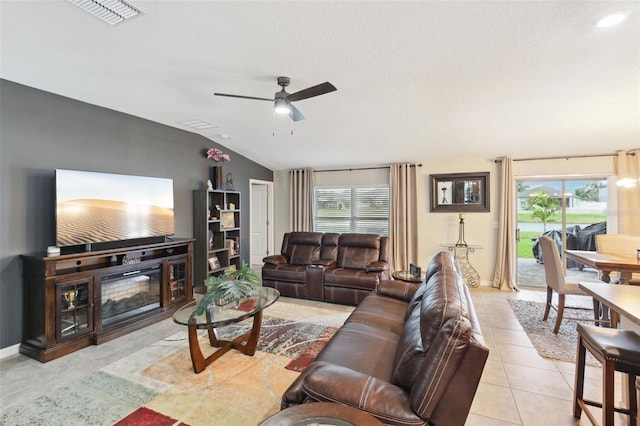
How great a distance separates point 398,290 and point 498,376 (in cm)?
A: 107

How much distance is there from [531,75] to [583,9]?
0.82 metres

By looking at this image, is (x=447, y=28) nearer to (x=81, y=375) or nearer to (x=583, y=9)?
(x=583, y=9)

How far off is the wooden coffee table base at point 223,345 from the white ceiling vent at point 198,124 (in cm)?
298

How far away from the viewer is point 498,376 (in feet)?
7.84

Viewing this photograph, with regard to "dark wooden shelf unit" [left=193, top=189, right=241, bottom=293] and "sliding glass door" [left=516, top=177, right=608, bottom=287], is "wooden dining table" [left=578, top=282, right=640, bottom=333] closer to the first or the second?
"sliding glass door" [left=516, top=177, right=608, bottom=287]

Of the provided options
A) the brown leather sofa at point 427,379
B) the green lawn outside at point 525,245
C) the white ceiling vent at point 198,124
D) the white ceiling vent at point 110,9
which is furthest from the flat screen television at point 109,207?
the green lawn outside at point 525,245

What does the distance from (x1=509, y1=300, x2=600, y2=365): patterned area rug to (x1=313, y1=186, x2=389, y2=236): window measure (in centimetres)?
279

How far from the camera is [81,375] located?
2408 millimetres

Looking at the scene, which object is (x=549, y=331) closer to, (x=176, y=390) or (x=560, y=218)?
(x=560, y=218)

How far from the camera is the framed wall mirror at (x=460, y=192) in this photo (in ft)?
17.3

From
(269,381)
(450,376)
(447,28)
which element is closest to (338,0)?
(447,28)

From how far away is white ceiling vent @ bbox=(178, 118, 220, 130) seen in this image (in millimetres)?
4238

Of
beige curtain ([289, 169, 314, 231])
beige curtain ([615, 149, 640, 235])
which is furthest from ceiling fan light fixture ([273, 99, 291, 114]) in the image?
beige curtain ([615, 149, 640, 235])

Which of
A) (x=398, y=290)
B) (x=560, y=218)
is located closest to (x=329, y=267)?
(x=398, y=290)
